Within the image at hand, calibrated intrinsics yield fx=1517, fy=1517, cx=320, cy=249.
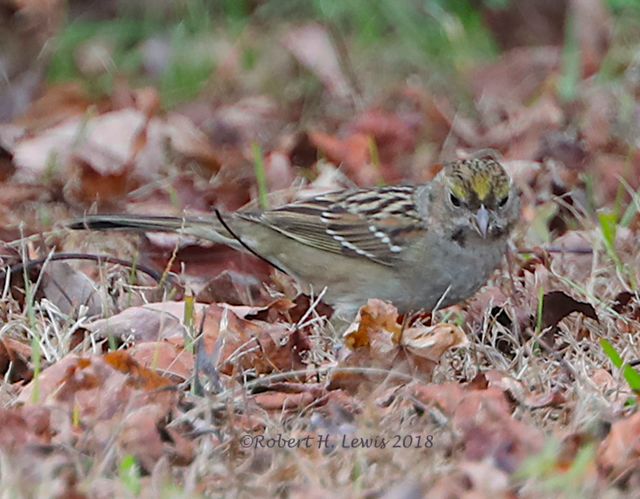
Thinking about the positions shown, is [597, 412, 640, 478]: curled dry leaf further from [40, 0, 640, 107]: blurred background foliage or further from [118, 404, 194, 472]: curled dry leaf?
[40, 0, 640, 107]: blurred background foliage

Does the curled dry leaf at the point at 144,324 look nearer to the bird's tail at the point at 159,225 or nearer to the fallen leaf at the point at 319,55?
the bird's tail at the point at 159,225

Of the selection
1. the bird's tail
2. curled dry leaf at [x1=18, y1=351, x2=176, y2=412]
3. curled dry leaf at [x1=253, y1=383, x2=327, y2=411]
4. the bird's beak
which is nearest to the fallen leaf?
the bird's tail

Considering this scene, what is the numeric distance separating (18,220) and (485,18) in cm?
439

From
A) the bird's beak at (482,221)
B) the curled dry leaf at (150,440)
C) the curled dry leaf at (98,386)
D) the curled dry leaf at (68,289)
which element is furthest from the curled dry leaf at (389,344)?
the curled dry leaf at (68,289)

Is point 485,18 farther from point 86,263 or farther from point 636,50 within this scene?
point 86,263

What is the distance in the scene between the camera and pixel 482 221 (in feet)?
17.1

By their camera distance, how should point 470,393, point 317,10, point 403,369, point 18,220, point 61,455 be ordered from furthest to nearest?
point 317,10 < point 18,220 < point 403,369 < point 470,393 < point 61,455

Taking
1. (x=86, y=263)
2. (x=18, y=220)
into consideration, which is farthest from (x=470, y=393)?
(x=18, y=220)

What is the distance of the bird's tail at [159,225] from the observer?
559 cm

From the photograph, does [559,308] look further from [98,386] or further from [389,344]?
[98,386]

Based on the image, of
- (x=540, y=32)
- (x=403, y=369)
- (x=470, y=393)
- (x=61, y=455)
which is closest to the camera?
(x=61, y=455)

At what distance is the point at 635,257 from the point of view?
17.9 feet

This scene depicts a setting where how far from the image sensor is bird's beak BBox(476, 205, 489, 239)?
518 centimetres

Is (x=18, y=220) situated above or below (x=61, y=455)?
below
